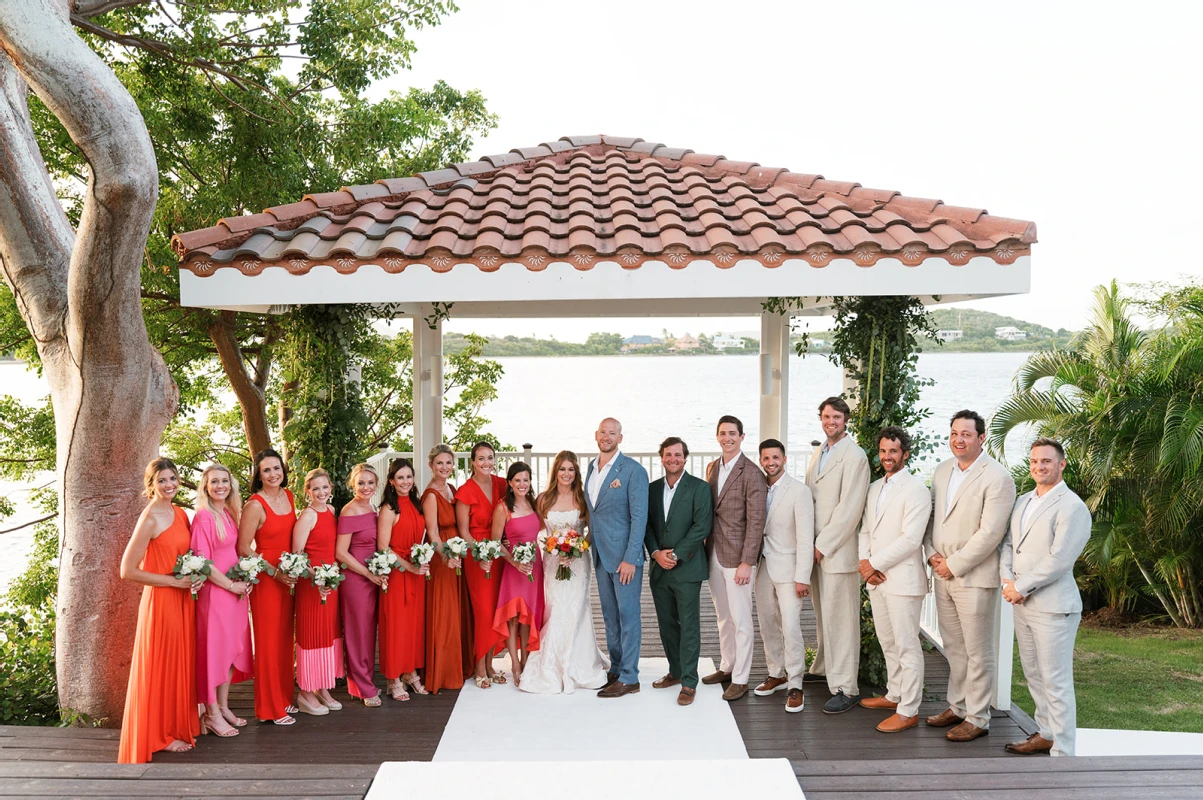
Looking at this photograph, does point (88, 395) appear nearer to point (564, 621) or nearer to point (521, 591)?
point (521, 591)

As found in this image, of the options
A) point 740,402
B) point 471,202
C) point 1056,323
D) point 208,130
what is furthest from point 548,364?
point 471,202

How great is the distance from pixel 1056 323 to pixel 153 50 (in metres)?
36.7

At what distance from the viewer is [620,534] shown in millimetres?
5684

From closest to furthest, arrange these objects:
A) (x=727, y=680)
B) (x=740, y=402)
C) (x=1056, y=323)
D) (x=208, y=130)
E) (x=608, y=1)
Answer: (x=727, y=680)
(x=208, y=130)
(x=608, y=1)
(x=1056, y=323)
(x=740, y=402)

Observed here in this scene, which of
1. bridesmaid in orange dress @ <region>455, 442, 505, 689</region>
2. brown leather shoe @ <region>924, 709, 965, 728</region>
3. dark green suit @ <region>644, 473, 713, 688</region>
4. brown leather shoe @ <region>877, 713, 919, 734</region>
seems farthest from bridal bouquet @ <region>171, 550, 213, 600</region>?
brown leather shoe @ <region>924, 709, 965, 728</region>

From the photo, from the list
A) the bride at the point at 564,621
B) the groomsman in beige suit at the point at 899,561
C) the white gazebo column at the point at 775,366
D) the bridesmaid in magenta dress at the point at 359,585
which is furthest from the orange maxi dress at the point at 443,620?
the white gazebo column at the point at 775,366

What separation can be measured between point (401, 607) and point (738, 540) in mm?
2249

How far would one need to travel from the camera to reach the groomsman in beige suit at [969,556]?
4.92 m

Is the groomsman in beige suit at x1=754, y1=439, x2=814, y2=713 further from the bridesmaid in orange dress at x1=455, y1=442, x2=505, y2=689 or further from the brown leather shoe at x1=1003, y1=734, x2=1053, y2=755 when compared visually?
the bridesmaid in orange dress at x1=455, y1=442, x2=505, y2=689

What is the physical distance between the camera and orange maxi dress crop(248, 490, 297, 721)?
520 cm

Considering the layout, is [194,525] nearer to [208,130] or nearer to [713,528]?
[713,528]

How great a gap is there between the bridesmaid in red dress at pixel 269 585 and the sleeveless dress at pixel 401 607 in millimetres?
622

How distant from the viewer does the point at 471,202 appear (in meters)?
6.80

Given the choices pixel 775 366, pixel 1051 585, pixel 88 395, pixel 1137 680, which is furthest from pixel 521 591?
pixel 1137 680
